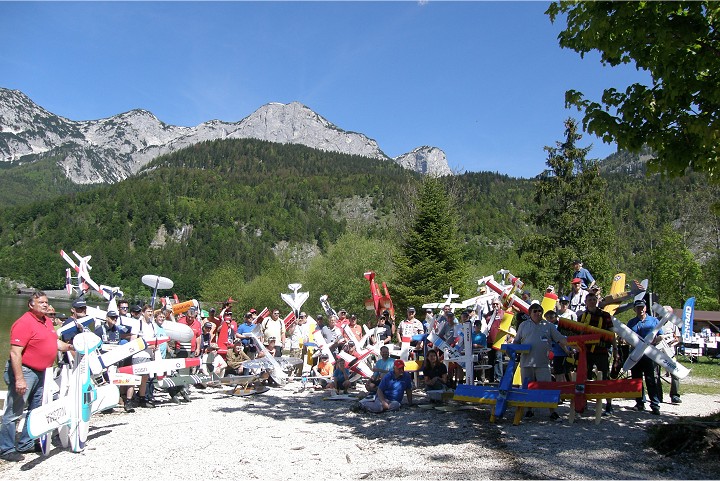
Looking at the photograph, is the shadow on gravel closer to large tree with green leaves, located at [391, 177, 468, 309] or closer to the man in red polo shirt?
the man in red polo shirt

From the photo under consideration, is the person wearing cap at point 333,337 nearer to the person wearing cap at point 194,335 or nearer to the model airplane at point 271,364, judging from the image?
the model airplane at point 271,364

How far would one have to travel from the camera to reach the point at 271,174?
572 ft

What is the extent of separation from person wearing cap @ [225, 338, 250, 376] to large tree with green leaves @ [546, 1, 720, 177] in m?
9.85

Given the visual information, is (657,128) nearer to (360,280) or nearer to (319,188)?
(360,280)

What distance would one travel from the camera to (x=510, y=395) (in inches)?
352

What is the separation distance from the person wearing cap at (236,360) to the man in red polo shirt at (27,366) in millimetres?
6177

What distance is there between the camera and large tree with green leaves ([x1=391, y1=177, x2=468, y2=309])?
109ft

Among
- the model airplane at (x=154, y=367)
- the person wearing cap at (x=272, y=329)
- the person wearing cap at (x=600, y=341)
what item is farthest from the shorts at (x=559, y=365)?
the person wearing cap at (x=272, y=329)

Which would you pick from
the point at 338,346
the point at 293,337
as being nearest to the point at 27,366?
the point at 338,346

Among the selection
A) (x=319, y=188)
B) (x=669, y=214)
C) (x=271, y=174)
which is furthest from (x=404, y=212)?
(x=271, y=174)

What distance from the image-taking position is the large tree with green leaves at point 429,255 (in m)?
33.2

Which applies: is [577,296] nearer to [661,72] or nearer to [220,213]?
[661,72]

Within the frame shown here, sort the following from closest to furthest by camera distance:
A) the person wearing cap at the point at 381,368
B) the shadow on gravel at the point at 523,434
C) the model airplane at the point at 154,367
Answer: the shadow on gravel at the point at 523,434
the model airplane at the point at 154,367
the person wearing cap at the point at 381,368

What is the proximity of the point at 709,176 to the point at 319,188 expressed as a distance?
158m
